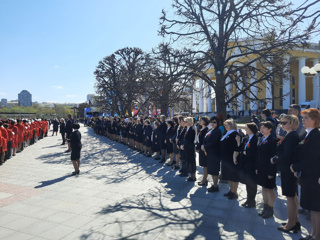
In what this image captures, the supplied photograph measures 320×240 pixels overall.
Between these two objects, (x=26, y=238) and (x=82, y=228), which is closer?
(x=26, y=238)

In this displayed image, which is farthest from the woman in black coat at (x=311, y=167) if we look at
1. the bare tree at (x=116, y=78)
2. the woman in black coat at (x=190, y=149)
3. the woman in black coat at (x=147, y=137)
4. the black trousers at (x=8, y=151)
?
the bare tree at (x=116, y=78)

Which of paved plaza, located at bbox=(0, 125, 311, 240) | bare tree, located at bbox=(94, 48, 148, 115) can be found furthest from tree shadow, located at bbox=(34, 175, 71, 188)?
bare tree, located at bbox=(94, 48, 148, 115)

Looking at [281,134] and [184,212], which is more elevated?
[281,134]

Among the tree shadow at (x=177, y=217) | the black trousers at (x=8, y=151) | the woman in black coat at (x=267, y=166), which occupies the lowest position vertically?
the tree shadow at (x=177, y=217)

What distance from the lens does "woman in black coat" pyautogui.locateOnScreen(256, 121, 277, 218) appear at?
475 centimetres

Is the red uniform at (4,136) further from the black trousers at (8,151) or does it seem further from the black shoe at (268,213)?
the black shoe at (268,213)

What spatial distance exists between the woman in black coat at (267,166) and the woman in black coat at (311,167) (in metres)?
0.89

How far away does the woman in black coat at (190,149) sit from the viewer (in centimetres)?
787

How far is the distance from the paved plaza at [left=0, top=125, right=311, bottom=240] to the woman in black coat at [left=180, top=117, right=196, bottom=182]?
1.51ft

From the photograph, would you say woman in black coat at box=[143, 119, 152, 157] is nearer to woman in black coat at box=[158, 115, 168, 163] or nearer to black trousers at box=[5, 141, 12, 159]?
woman in black coat at box=[158, 115, 168, 163]

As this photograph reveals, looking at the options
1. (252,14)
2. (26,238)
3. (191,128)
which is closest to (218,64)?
(252,14)

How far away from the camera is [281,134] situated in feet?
23.6

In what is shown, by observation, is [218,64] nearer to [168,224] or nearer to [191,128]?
[191,128]

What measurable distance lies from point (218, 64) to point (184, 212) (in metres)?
7.99
